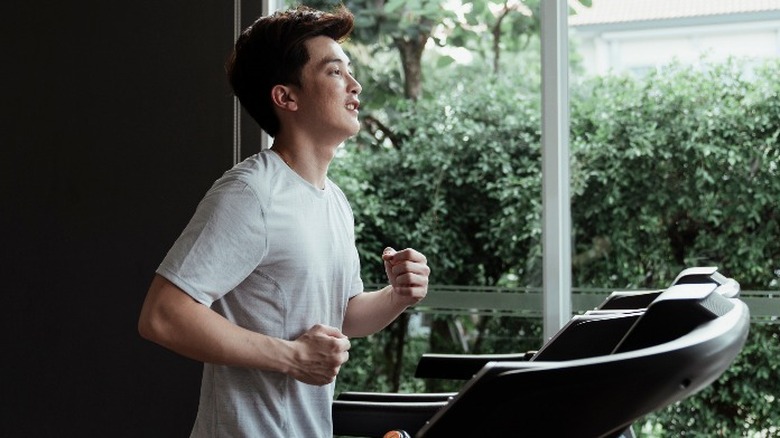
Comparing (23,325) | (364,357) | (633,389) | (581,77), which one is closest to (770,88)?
(581,77)

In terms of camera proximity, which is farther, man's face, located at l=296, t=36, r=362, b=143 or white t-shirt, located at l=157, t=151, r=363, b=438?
man's face, located at l=296, t=36, r=362, b=143

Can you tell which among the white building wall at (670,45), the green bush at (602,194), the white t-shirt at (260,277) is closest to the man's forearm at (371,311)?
the white t-shirt at (260,277)

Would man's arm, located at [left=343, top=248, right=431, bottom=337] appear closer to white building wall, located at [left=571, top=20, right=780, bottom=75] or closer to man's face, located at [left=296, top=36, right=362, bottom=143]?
man's face, located at [left=296, top=36, right=362, bottom=143]

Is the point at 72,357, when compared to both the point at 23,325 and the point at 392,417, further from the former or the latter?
the point at 392,417

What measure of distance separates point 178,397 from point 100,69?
1.12m

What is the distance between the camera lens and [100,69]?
141 inches

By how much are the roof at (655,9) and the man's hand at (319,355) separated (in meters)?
1.78

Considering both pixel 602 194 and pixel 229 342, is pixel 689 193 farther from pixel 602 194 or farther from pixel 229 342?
pixel 229 342

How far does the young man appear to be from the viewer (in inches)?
66.7

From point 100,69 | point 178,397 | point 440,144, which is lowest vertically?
point 178,397

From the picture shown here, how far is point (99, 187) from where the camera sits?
3.58 meters

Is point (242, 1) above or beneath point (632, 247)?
above

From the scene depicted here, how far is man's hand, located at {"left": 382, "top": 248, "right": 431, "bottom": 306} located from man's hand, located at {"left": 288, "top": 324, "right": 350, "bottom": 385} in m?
0.30

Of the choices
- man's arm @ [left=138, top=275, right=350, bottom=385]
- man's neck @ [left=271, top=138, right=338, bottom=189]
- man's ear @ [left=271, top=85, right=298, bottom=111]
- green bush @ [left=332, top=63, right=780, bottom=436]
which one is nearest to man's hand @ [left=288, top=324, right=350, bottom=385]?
man's arm @ [left=138, top=275, right=350, bottom=385]
